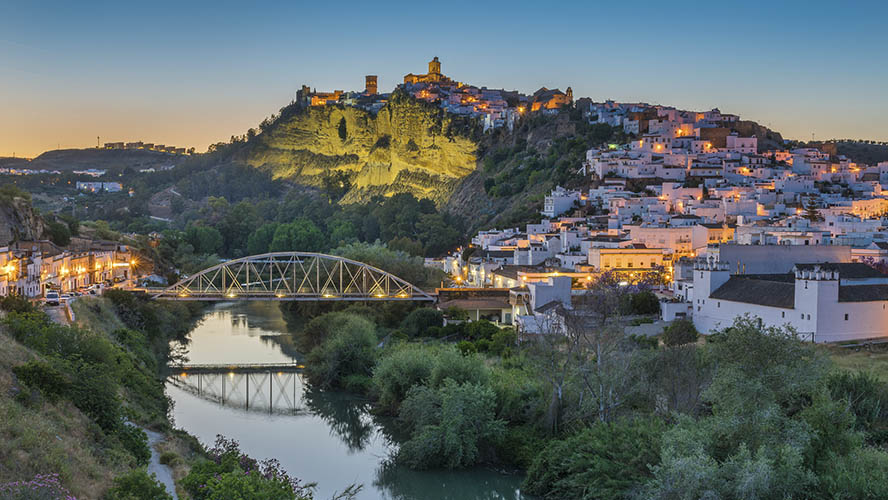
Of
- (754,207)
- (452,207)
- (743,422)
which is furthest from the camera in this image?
(452,207)

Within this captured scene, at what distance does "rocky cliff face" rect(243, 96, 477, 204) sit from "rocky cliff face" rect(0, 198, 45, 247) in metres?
38.8

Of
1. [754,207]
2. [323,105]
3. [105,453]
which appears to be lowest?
[105,453]

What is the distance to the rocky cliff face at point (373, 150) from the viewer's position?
3007 inches

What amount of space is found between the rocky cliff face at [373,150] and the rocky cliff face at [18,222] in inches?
1527

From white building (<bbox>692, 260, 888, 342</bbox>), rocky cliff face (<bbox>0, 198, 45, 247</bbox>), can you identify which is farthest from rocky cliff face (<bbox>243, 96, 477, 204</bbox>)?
white building (<bbox>692, 260, 888, 342</bbox>)

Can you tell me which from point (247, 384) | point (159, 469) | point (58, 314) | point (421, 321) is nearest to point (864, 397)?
point (159, 469)

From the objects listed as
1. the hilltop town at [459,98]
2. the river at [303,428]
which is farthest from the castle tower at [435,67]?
the river at [303,428]

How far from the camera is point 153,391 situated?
786 inches

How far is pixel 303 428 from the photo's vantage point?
21.3m

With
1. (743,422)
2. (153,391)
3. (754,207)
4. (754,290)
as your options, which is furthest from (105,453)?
(754,207)

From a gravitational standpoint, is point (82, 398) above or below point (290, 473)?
above

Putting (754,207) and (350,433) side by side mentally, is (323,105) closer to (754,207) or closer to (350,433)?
(754,207)

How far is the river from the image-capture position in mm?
17000

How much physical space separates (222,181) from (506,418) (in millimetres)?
88757
